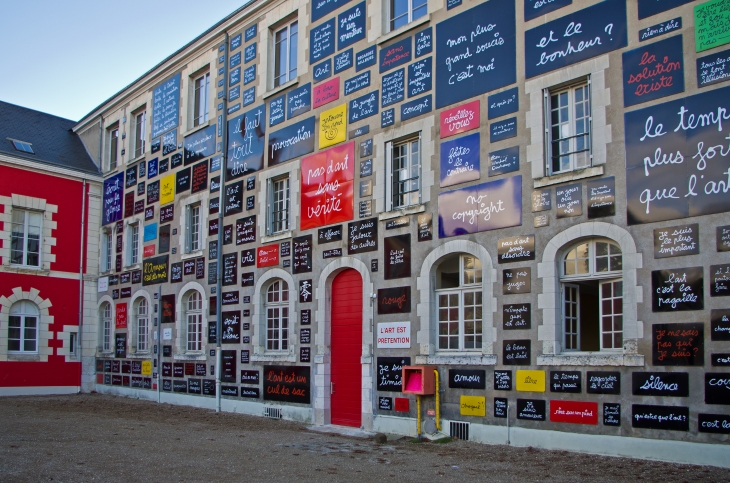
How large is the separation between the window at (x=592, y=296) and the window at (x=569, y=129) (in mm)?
1269

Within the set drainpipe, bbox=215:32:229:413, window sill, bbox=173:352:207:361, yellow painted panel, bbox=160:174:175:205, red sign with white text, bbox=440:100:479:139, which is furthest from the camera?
yellow painted panel, bbox=160:174:175:205

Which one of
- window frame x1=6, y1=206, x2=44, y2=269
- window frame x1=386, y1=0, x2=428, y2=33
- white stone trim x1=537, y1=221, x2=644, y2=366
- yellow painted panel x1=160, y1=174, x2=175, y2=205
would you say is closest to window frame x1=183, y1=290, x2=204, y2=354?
yellow painted panel x1=160, y1=174, x2=175, y2=205

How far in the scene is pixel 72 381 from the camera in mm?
22031

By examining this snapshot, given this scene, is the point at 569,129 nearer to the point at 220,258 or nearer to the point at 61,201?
the point at 220,258

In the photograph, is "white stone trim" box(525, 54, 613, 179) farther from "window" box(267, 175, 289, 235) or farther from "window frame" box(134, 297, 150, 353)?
"window frame" box(134, 297, 150, 353)

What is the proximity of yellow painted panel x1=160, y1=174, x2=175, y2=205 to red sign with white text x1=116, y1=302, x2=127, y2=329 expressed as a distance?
12.0ft

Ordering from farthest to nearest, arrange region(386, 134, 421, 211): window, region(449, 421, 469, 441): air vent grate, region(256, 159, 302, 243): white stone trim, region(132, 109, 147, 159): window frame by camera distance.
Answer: region(132, 109, 147, 159): window frame, region(256, 159, 302, 243): white stone trim, region(386, 134, 421, 211): window, region(449, 421, 469, 441): air vent grate

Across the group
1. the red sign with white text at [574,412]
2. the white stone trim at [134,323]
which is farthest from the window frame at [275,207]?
the red sign with white text at [574,412]

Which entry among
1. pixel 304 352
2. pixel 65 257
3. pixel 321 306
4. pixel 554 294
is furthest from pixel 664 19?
pixel 65 257

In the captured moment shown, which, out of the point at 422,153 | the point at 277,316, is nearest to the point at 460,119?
the point at 422,153

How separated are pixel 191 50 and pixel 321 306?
9.09 metres

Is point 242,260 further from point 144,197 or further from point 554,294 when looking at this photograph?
point 554,294

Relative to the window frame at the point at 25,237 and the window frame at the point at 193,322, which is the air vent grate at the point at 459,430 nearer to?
the window frame at the point at 193,322

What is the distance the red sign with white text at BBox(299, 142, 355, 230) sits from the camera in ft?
45.9
